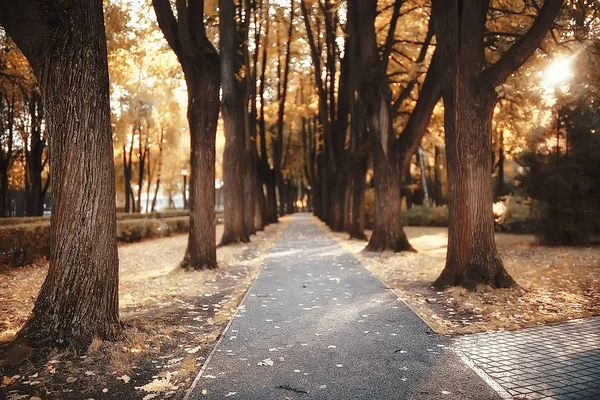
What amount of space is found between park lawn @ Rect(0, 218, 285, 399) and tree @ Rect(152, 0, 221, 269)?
86 centimetres

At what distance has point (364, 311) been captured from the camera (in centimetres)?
731

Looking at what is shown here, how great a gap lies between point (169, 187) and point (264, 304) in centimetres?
5638

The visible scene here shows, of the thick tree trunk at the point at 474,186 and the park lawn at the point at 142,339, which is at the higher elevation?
the thick tree trunk at the point at 474,186

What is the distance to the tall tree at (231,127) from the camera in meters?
16.8

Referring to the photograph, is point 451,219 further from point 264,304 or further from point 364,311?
point 264,304

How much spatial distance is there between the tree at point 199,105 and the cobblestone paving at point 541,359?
25.5ft

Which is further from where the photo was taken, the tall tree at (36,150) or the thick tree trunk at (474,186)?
the tall tree at (36,150)

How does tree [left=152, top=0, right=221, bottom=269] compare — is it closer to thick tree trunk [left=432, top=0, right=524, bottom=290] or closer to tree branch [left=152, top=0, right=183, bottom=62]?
tree branch [left=152, top=0, right=183, bottom=62]

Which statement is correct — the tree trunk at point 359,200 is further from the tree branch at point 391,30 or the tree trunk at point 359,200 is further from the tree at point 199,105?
the tree at point 199,105

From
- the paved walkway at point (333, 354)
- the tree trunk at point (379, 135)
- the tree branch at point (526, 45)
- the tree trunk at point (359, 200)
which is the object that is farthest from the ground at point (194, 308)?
the tree trunk at point (359, 200)

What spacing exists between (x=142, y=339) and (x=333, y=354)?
2225 millimetres

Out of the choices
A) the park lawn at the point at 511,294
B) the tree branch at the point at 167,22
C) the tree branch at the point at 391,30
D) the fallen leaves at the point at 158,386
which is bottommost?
the park lawn at the point at 511,294

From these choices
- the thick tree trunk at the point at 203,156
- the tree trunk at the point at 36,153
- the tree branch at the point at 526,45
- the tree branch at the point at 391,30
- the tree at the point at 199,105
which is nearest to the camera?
the tree branch at the point at 526,45

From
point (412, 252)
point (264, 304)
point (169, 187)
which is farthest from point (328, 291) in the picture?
point (169, 187)
